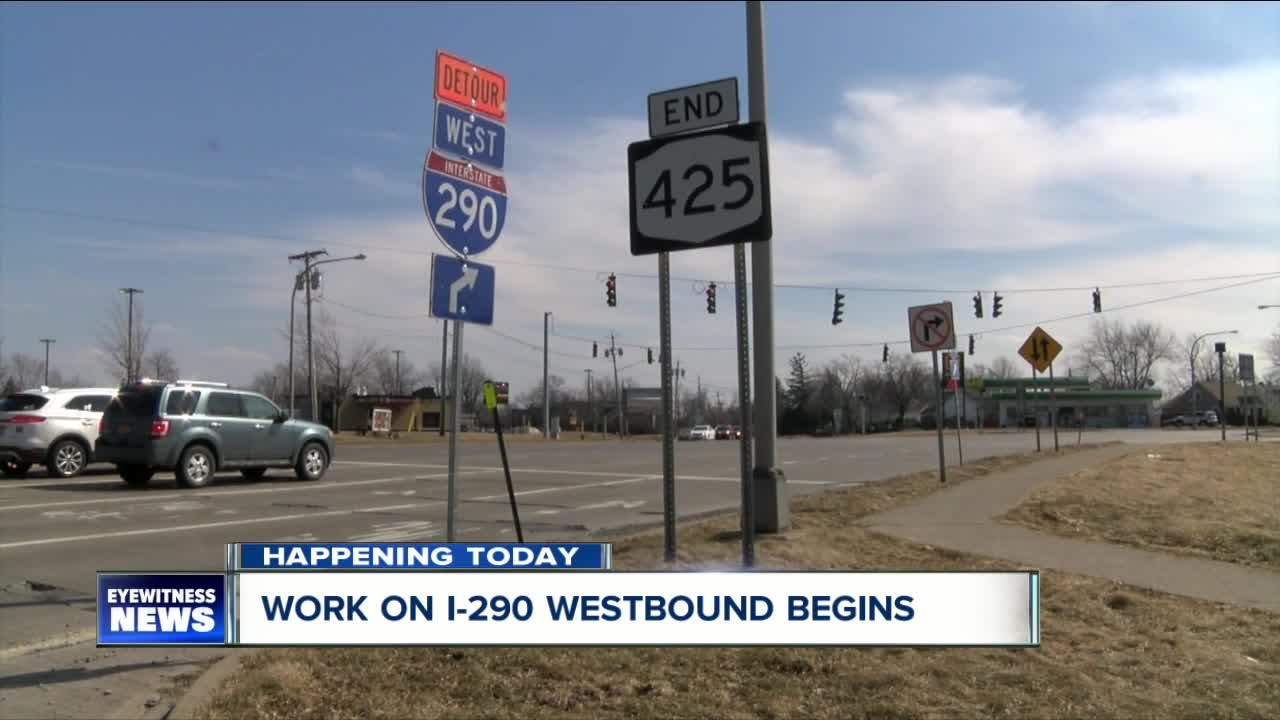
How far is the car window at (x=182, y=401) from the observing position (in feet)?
53.2

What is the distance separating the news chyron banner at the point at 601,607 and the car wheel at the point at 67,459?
16.6m

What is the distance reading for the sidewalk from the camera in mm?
7305

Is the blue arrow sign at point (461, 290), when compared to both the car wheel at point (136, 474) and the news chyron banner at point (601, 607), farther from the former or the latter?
the car wheel at point (136, 474)

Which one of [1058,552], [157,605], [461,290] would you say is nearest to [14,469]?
[461,290]

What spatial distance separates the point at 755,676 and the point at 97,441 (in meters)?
15.5

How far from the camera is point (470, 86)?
632cm

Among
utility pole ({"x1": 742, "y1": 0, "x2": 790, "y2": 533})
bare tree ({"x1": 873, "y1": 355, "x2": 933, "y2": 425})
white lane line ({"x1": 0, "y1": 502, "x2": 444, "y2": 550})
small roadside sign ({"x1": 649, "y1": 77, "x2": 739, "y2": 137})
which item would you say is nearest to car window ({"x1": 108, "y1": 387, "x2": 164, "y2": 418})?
white lane line ({"x1": 0, "y1": 502, "x2": 444, "y2": 550})

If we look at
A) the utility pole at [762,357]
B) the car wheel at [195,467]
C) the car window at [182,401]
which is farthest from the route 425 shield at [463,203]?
the car wheel at [195,467]

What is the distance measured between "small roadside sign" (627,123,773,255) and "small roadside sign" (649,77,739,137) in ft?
1.71

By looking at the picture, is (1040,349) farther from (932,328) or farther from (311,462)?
(311,462)

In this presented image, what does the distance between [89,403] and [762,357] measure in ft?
50.7

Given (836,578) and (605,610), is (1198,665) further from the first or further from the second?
(605,610)

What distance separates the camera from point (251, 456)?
57.5 feet

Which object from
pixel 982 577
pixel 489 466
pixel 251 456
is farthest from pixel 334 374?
pixel 982 577
